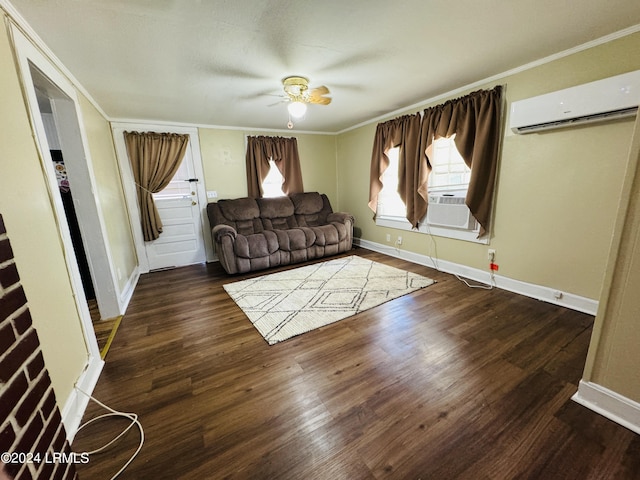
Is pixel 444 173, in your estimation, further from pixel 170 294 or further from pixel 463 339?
pixel 170 294

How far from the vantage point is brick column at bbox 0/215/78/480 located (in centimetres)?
68

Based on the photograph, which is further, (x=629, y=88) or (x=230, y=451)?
(x=629, y=88)

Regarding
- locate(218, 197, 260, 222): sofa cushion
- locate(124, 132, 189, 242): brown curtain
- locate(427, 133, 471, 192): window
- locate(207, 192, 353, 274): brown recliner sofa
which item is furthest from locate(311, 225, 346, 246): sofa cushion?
locate(124, 132, 189, 242): brown curtain

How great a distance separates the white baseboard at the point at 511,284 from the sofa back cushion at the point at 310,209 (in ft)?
4.60

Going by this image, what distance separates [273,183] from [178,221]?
168cm

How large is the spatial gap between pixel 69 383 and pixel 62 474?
768 mm

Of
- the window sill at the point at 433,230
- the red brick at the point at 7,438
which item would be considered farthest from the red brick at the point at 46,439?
the window sill at the point at 433,230

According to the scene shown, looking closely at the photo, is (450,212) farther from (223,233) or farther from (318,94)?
(223,233)

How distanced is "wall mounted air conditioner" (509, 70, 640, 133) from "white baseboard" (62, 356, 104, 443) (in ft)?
12.6

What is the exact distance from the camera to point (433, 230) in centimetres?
348

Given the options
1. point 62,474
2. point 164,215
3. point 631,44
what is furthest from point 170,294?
point 631,44

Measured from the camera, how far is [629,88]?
1793mm

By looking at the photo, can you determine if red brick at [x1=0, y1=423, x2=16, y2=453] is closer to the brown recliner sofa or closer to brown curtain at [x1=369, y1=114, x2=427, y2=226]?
the brown recliner sofa

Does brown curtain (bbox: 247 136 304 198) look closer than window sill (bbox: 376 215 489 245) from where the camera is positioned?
No
